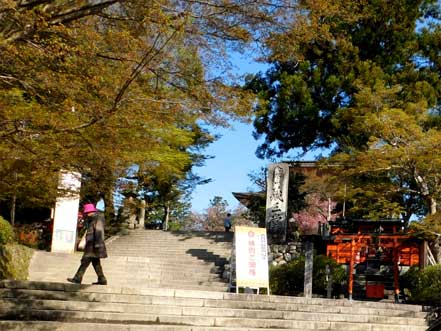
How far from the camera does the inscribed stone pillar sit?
1992 cm

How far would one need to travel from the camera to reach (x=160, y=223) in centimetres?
3319

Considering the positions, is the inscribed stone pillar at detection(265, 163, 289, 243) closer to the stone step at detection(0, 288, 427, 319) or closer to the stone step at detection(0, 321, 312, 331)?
the stone step at detection(0, 288, 427, 319)

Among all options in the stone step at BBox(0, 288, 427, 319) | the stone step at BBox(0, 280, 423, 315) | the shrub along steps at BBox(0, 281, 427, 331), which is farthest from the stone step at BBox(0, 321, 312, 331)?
the stone step at BBox(0, 280, 423, 315)

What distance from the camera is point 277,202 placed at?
66.3 ft

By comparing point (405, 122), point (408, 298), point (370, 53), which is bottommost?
point (408, 298)

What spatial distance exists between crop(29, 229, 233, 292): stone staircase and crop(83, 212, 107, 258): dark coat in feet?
17.1

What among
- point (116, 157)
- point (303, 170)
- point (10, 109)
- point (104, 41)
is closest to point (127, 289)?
point (116, 157)

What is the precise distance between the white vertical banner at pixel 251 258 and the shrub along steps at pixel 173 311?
222cm

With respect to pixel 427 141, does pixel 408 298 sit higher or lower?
lower

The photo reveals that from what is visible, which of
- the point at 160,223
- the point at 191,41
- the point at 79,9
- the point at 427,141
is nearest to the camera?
the point at 79,9

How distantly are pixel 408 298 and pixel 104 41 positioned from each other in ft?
37.1

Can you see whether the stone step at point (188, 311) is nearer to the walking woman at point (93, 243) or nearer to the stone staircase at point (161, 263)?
the walking woman at point (93, 243)

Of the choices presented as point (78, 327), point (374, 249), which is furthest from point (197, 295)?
point (374, 249)

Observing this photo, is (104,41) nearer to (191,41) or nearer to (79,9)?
(79,9)
